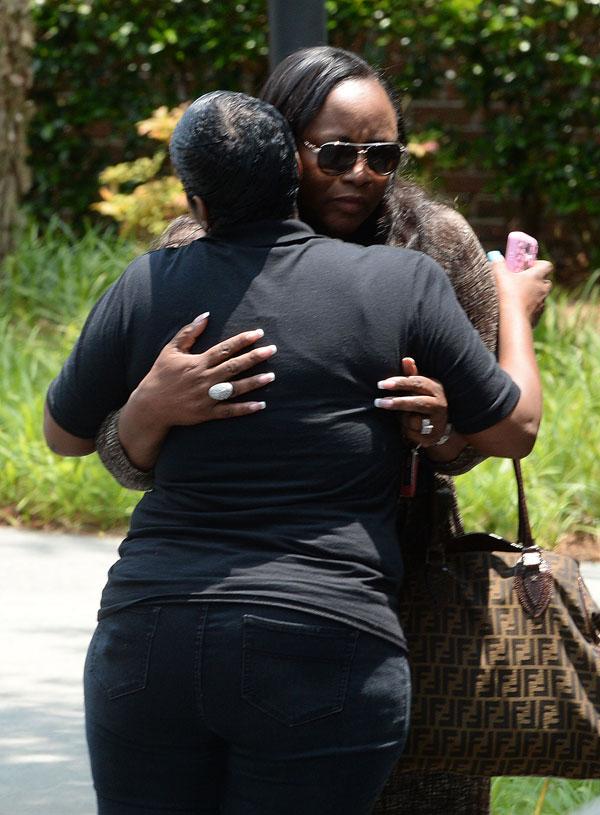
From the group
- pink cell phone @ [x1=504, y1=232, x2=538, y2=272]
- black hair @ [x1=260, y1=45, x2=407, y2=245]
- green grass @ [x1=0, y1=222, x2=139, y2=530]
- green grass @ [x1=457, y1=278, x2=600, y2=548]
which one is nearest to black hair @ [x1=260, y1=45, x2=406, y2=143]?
black hair @ [x1=260, y1=45, x2=407, y2=245]

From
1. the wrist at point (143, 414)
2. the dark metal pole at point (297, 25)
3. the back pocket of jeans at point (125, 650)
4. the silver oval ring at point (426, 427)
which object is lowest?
the back pocket of jeans at point (125, 650)

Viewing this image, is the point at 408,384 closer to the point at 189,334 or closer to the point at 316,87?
the point at 189,334

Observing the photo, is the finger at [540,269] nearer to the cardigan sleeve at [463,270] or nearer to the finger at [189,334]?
the cardigan sleeve at [463,270]

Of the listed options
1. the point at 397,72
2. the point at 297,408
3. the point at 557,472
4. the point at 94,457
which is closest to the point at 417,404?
the point at 297,408

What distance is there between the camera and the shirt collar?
2.04m

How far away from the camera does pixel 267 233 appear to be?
2.05 metres

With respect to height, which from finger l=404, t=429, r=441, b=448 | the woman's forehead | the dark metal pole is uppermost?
the woman's forehead

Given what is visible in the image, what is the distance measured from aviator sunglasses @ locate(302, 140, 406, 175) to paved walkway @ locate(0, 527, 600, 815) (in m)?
1.90

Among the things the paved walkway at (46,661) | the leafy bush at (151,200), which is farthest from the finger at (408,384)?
the leafy bush at (151,200)

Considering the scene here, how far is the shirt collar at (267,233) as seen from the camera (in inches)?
80.4

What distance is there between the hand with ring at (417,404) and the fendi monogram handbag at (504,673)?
323 millimetres

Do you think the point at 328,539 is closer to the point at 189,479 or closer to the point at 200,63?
the point at 189,479

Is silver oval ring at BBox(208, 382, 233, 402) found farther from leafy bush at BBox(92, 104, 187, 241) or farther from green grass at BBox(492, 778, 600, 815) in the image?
leafy bush at BBox(92, 104, 187, 241)

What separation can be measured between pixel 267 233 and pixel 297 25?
1.83 m
